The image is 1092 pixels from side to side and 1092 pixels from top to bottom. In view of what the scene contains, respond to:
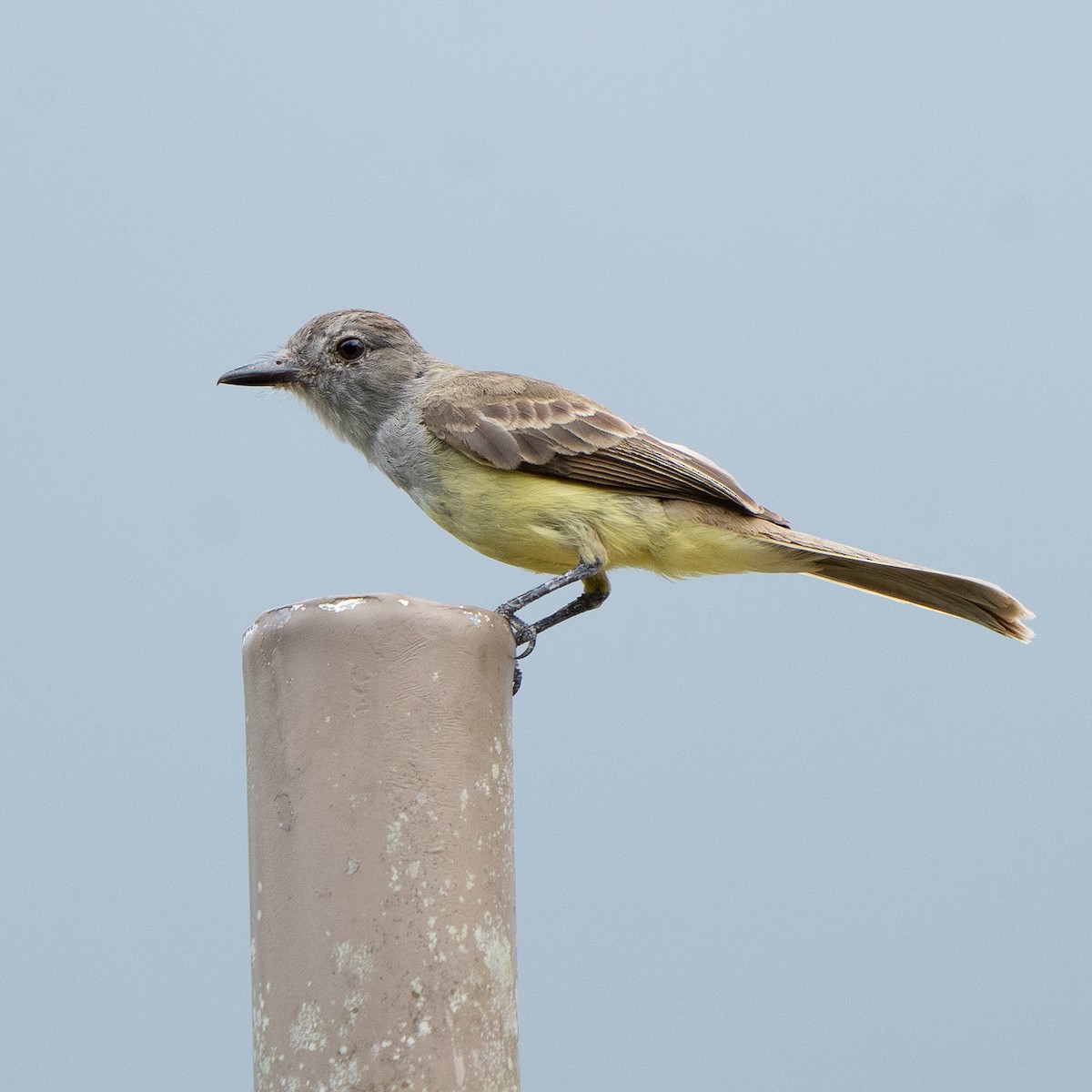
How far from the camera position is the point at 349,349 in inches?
258

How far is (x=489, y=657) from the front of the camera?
3922mm

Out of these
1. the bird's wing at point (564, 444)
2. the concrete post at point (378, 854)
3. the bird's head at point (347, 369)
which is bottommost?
the concrete post at point (378, 854)

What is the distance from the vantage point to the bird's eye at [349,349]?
21.5ft

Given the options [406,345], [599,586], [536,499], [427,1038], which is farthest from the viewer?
[406,345]

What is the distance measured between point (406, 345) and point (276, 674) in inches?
124

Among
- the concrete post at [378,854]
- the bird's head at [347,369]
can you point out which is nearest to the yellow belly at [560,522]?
the bird's head at [347,369]

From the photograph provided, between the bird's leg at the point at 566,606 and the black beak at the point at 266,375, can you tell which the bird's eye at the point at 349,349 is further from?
the bird's leg at the point at 566,606

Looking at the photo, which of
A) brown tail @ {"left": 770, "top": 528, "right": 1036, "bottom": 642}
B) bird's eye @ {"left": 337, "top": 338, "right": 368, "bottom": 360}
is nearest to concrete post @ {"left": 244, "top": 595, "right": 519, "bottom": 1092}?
brown tail @ {"left": 770, "top": 528, "right": 1036, "bottom": 642}

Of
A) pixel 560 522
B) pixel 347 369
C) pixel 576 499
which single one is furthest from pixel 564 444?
pixel 347 369

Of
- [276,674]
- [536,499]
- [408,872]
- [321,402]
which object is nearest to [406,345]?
[321,402]

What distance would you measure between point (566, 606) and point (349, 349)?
5.21 feet

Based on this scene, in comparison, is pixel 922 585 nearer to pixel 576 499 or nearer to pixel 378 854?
pixel 576 499

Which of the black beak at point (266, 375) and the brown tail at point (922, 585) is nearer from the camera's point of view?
the brown tail at point (922, 585)

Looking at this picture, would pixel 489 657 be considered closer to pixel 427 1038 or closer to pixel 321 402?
pixel 427 1038
